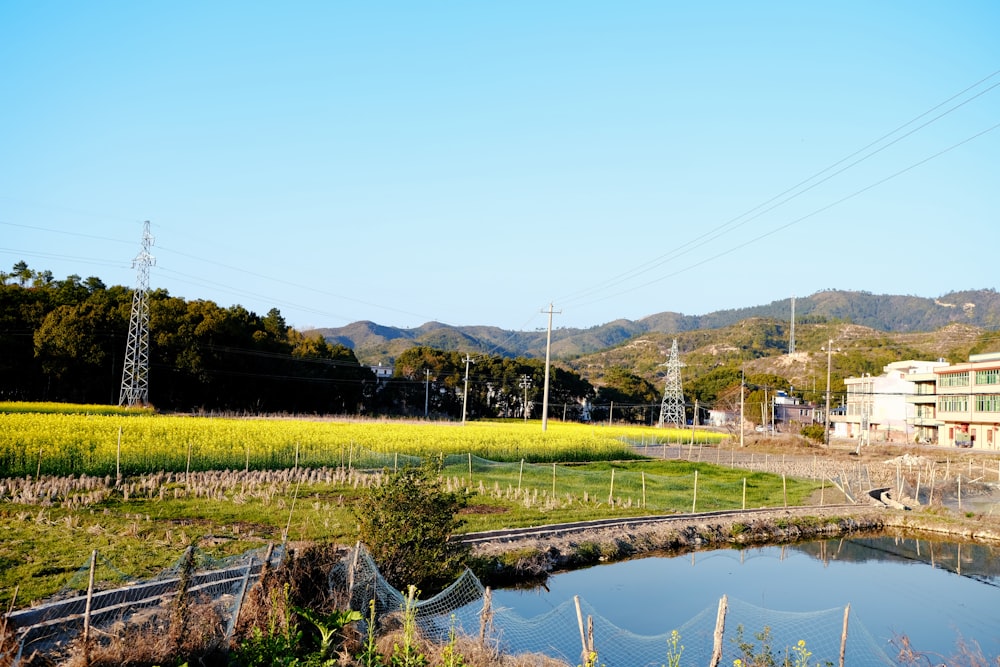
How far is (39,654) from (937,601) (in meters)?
17.7

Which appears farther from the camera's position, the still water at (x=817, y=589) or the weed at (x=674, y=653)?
the still water at (x=817, y=589)

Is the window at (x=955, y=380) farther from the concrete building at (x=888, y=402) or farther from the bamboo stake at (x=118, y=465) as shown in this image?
the bamboo stake at (x=118, y=465)

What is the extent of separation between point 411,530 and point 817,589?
34.9ft

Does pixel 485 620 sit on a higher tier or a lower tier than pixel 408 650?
lower

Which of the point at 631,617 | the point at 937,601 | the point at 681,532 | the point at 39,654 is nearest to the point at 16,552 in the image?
the point at 39,654

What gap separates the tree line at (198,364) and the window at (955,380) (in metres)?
43.5

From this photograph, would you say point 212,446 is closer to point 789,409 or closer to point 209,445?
point 209,445

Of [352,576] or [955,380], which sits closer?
[352,576]

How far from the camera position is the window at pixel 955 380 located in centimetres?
6531

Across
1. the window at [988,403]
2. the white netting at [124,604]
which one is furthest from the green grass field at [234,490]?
the window at [988,403]

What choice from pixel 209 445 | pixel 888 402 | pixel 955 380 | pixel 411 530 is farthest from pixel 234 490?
pixel 888 402

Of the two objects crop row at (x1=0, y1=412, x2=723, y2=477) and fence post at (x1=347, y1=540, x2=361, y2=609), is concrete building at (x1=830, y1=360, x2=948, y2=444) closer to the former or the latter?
crop row at (x1=0, y1=412, x2=723, y2=477)

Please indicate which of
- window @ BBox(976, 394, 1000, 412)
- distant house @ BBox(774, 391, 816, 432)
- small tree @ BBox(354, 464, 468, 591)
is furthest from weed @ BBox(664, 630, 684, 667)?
distant house @ BBox(774, 391, 816, 432)

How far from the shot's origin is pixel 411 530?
12617mm
